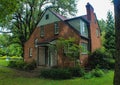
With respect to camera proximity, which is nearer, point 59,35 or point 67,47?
point 67,47

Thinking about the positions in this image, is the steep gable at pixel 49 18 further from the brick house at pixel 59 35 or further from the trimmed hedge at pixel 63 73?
the trimmed hedge at pixel 63 73

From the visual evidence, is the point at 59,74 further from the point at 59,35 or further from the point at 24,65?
the point at 24,65

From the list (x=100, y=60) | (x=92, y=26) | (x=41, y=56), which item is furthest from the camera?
(x=41, y=56)

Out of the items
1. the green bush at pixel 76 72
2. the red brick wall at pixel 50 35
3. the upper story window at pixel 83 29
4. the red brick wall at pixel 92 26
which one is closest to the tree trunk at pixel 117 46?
the green bush at pixel 76 72

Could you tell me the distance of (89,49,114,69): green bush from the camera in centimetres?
2687

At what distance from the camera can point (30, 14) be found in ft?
147

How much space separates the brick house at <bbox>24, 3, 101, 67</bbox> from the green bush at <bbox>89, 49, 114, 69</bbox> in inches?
39.0

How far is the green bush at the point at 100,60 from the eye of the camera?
26866 mm

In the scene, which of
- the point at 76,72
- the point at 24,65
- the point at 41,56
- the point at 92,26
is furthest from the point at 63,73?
the point at 92,26

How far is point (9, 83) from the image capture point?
18.3 metres

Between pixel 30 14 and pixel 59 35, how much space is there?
17276 mm

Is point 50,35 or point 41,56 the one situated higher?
point 50,35

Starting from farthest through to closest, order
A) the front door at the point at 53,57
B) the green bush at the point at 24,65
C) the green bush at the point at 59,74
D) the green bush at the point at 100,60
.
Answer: the front door at the point at 53,57 → the green bush at the point at 24,65 → the green bush at the point at 100,60 → the green bush at the point at 59,74

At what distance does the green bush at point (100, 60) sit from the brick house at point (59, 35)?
99cm
